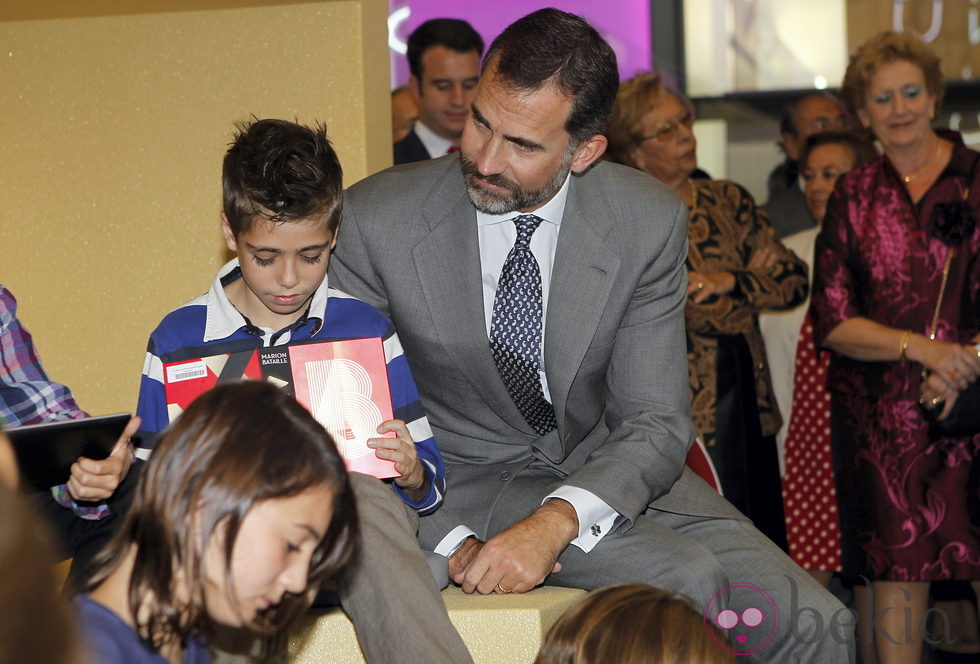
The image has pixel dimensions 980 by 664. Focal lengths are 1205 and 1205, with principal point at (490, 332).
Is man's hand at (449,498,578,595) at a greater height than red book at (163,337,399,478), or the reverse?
red book at (163,337,399,478)

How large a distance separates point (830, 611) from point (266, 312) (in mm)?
1215

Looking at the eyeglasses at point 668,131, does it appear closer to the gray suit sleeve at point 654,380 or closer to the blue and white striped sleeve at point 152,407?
the gray suit sleeve at point 654,380

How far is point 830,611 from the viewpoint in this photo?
7.48 feet

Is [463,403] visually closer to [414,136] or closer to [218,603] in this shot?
[218,603]

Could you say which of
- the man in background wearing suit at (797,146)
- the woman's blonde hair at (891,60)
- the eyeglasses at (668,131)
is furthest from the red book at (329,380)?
the man in background wearing suit at (797,146)

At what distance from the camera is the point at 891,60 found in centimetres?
366

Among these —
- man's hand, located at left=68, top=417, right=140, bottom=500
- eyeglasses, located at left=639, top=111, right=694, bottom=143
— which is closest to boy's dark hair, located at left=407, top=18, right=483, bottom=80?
eyeglasses, located at left=639, top=111, right=694, bottom=143

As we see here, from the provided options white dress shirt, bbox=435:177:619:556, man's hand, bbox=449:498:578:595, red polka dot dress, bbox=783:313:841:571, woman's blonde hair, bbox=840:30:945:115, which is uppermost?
woman's blonde hair, bbox=840:30:945:115

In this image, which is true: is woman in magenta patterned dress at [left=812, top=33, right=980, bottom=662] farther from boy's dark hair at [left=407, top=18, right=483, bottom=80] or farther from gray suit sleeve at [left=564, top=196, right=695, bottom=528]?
boy's dark hair at [left=407, top=18, right=483, bottom=80]

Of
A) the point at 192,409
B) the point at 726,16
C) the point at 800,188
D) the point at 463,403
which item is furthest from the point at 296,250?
the point at 726,16

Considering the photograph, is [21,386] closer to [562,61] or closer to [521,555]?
[521,555]

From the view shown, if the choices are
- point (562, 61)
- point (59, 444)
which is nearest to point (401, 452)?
point (59, 444)

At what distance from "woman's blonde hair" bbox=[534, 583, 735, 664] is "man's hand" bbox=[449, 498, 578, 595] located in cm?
49

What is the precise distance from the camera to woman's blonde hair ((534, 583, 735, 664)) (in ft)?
5.30
